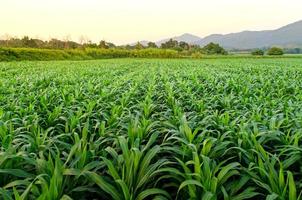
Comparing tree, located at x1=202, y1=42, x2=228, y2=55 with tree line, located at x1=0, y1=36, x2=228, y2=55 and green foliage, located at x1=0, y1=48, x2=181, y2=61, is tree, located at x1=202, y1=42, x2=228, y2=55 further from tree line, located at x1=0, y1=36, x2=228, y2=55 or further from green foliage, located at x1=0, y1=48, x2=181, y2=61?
green foliage, located at x1=0, y1=48, x2=181, y2=61

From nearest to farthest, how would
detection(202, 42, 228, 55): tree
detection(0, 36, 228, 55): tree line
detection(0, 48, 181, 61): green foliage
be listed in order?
1. detection(0, 48, 181, 61): green foliage
2. detection(0, 36, 228, 55): tree line
3. detection(202, 42, 228, 55): tree

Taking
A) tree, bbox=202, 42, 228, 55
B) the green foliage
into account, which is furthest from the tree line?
the green foliage

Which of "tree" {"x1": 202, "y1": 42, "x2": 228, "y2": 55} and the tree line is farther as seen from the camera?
"tree" {"x1": 202, "y1": 42, "x2": 228, "y2": 55}

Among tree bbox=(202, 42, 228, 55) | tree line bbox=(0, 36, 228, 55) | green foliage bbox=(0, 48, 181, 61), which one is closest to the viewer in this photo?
green foliage bbox=(0, 48, 181, 61)

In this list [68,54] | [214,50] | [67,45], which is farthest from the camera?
[214,50]

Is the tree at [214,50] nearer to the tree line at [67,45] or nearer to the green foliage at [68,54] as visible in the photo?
the tree line at [67,45]

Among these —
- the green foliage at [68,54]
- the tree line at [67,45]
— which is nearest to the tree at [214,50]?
the tree line at [67,45]

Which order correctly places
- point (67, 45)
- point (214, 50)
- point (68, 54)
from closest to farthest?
point (68, 54) < point (67, 45) < point (214, 50)

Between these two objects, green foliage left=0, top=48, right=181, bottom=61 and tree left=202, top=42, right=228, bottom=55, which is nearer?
green foliage left=0, top=48, right=181, bottom=61

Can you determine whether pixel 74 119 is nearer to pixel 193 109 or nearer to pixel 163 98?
pixel 193 109

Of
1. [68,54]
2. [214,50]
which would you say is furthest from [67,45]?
[214,50]

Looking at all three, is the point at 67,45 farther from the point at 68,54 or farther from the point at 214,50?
the point at 214,50

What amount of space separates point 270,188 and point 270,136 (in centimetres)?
109

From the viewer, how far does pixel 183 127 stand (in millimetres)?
3229
